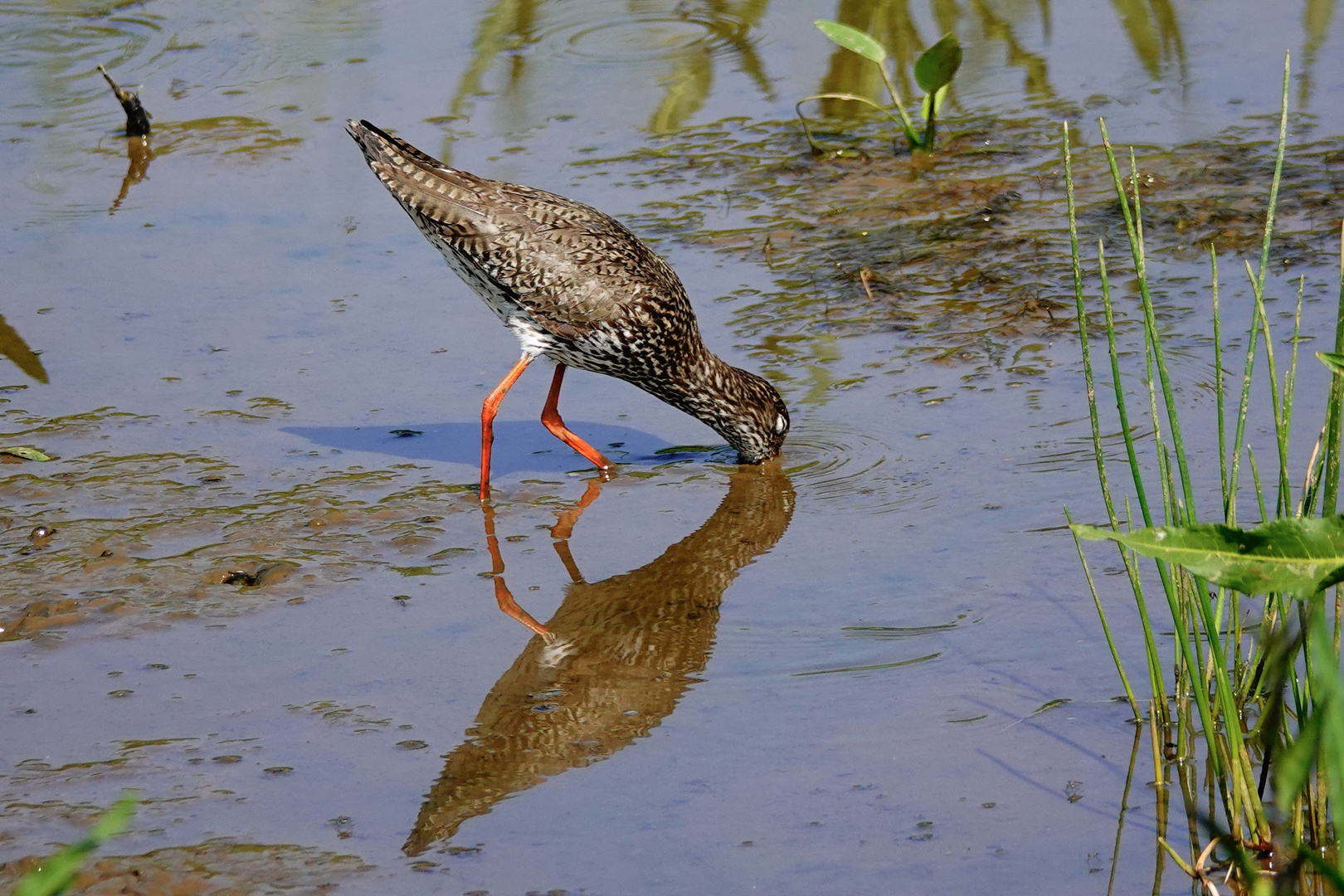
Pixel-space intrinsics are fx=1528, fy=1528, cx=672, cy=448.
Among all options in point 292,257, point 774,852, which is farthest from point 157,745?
point 292,257

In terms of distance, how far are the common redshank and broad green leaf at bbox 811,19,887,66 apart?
2710mm

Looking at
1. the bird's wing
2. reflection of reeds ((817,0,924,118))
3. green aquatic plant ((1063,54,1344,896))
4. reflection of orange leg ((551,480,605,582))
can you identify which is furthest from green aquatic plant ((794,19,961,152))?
green aquatic plant ((1063,54,1344,896))

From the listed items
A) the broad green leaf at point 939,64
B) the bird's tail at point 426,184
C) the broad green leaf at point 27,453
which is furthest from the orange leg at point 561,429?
the broad green leaf at point 939,64

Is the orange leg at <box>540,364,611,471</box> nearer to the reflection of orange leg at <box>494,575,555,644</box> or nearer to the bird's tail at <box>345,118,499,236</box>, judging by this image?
→ the bird's tail at <box>345,118,499,236</box>

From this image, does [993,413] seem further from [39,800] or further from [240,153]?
[240,153]

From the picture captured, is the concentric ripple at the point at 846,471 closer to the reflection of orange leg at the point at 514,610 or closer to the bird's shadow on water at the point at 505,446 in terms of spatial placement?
the bird's shadow on water at the point at 505,446

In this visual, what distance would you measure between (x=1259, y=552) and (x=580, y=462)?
4451 mm

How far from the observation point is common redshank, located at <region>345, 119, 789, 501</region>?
21.7ft

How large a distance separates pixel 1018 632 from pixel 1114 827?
1.06 metres

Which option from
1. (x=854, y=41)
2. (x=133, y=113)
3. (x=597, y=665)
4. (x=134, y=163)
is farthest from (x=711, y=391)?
(x=133, y=113)

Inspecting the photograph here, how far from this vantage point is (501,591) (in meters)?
5.67

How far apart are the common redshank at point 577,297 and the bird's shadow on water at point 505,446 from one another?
0.70 ft

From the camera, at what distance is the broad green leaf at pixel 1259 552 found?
264 centimetres

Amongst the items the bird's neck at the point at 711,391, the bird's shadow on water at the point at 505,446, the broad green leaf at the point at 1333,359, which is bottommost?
the bird's shadow on water at the point at 505,446
